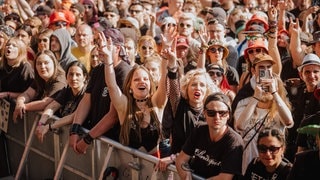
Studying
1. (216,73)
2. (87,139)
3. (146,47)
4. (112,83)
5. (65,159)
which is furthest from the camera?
(146,47)

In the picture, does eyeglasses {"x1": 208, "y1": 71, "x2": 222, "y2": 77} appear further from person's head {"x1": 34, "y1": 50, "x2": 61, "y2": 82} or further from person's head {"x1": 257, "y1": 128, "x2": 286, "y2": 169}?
person's head {"x1": 257, "y1": 128, "x2": 286, "y2": 169}

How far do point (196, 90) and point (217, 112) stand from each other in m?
0.63

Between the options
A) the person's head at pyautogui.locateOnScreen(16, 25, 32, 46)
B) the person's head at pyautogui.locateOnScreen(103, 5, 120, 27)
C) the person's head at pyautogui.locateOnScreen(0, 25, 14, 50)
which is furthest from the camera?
the person's head at pyautogui.locateOnScreen(103, 5, 120, 27)

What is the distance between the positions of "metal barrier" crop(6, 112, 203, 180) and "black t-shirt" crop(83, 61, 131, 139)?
34 centimetres

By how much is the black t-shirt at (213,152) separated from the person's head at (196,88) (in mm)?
476

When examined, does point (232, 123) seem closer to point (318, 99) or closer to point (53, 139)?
point (318, 99)

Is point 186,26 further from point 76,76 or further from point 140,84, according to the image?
point 140,84

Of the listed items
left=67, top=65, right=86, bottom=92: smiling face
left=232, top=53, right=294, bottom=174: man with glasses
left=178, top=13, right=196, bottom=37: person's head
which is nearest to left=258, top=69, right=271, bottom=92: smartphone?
left=232, top=53, right=294, bottom=174: man with glasses

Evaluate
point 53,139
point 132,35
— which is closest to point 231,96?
point 53,139

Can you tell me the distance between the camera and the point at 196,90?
6.90m

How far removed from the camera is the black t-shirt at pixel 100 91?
7879 millimetres

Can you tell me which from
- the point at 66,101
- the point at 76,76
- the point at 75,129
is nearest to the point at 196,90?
the point at 75,129

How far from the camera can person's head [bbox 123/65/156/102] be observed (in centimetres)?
732

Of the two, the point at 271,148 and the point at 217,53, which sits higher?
the point at 217,53
